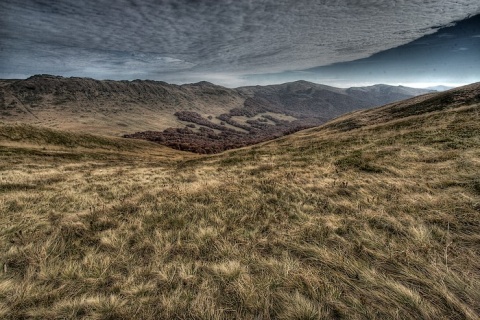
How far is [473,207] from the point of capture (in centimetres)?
541

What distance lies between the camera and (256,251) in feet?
14.9

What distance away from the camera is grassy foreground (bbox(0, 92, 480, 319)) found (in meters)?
3.13

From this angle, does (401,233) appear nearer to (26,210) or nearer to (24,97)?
(26,210)

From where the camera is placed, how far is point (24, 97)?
176 m

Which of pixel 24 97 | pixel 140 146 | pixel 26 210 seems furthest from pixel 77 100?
pixel 26 210

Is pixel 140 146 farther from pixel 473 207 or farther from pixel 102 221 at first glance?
pixel 473 207

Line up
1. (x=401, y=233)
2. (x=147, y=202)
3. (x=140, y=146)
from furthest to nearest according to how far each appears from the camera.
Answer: (x=140, y=146) → (x=147, y=202) → (x=401, y=233)

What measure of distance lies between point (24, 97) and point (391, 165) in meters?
243

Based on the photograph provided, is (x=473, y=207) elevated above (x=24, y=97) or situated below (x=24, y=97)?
below

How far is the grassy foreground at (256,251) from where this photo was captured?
123 inches

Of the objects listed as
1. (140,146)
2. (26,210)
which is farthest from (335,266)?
(140,146)

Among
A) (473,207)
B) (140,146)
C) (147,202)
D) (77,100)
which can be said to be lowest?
(140,146)

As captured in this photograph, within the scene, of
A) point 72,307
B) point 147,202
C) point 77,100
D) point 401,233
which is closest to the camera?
point 72,307

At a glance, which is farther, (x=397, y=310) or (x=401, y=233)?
(x=401, y=233)
